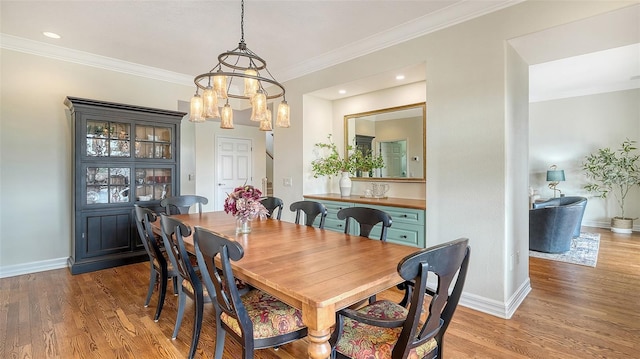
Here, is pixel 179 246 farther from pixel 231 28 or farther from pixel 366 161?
pixel 366 161

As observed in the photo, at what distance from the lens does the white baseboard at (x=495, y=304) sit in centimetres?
260

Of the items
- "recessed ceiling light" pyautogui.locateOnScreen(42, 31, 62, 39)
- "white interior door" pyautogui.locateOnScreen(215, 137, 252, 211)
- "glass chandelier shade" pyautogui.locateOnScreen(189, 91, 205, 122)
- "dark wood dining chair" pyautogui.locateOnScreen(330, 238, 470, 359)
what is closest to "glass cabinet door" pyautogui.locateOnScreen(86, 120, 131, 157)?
"recessed ceiling light" pyautogui.locateOnScreen(42, 31, 62, 39)

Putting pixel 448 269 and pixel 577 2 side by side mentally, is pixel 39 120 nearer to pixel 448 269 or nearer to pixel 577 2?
pixel 448 269

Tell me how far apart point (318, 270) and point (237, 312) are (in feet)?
1.44

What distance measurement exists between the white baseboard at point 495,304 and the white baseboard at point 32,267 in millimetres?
4723

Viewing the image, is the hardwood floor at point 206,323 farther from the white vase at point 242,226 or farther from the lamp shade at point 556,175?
the lamp shade at point 556,175

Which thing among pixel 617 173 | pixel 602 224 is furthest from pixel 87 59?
pixel 602 224

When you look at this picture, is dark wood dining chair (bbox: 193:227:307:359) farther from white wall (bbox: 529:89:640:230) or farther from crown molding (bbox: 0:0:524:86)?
white wall (bbox: 529:89:640:230)

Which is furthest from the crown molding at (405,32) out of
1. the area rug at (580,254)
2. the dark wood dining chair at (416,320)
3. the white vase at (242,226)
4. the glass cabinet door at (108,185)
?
the area rug at (580,254)

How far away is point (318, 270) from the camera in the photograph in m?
1.53

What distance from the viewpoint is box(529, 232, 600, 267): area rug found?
4.09 metres

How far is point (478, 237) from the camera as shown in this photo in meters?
2.74

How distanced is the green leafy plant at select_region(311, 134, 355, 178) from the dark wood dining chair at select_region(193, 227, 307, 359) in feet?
9.22

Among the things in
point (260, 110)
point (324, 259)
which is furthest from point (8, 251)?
point (324, 259)
